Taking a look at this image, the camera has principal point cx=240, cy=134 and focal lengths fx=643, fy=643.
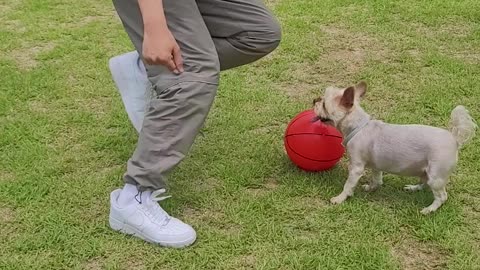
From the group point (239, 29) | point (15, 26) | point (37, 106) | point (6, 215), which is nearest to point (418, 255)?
point (239, 29)

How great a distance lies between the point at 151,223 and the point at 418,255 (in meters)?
1.24

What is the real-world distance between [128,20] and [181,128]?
21.7 inches

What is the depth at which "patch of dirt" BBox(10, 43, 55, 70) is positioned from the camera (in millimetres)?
5203

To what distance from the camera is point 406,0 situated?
6348mm

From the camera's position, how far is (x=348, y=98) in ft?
10.6

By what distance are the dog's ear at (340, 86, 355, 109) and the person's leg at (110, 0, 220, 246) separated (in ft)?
2.20

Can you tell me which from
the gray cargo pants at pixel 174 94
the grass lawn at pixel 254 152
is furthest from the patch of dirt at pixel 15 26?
the gray cargo pants at pixel 174 94

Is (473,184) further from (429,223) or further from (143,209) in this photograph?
(143,209)

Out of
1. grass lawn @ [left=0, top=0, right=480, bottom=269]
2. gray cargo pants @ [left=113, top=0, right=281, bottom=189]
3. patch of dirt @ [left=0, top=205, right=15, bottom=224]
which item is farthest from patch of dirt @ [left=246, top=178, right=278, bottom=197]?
patch of dirt @ [left=0, top=205, right=15, bottom=224]

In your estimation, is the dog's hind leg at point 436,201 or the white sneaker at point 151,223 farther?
the dog's hind leg at point 436,201

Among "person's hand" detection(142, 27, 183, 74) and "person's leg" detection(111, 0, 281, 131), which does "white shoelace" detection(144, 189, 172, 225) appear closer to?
"person's hand" detection(142, 27, 183, 74)

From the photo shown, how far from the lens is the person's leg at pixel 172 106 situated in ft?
9.50

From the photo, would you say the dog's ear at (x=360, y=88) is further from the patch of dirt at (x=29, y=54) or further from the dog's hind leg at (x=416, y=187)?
the patch of dirt at (x=29, y=54)

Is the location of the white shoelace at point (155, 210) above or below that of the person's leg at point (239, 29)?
below
